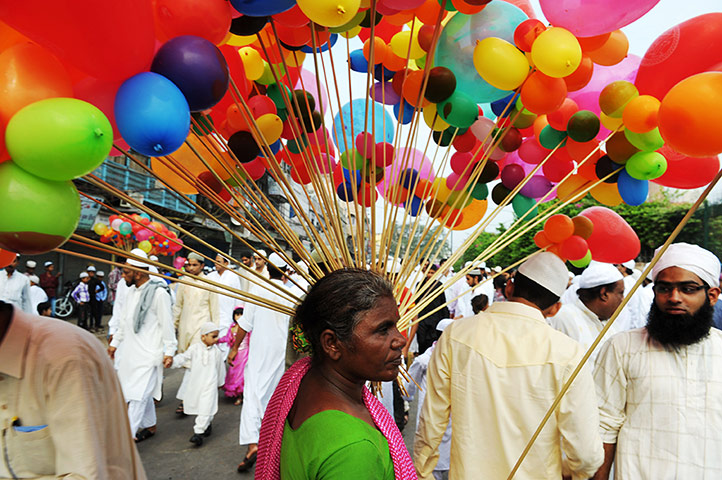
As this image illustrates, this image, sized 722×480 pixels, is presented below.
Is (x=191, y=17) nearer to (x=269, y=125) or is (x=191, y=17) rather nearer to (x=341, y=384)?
(x=269, y=125)

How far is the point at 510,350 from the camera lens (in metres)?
1.97

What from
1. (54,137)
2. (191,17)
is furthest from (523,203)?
(54,137)

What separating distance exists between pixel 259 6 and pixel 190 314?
15.6ft

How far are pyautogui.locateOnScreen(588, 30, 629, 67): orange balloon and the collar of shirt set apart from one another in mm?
2294

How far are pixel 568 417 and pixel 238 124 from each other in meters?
1.78

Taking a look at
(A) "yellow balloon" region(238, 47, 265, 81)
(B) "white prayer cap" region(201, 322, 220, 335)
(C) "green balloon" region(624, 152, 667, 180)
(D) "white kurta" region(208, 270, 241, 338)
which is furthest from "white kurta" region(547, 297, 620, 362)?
(D) "white kurta" region(208, 270, 241, 338)

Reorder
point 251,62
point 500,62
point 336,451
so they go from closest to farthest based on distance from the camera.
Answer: point 336,451, point 500,62, point 251,62

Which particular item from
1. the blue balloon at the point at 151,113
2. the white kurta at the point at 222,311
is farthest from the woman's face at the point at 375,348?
the white kurta at the point at 222,311

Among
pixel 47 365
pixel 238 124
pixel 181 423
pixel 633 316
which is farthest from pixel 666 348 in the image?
pixel 181 423

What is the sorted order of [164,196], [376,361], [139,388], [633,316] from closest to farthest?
[376,361] < [139,388] < [633,316] < [164,196]

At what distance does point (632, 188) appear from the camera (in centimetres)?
205

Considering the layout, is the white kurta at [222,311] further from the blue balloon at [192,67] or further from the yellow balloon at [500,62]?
the blue balloon at [192,67]

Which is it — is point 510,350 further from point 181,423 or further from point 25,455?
point 181,423

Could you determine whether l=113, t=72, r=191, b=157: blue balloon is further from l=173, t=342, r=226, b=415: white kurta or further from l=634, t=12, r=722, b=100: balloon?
l=173, t=342, r=226, b=415: white kurta
